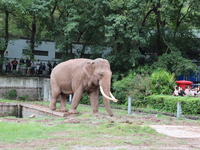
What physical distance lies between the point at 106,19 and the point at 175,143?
19.2 m

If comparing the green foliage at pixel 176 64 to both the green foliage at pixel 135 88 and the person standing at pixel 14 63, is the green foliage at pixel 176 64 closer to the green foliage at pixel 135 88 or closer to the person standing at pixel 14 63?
the green foliage at pixel 135 88

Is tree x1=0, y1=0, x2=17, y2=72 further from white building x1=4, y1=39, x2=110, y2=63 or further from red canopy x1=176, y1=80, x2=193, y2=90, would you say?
red canopy x1=176, y1=80, x2=193, y2=90

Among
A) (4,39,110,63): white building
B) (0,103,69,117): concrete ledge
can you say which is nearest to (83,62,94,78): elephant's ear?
(0,103,69,117): concrete ledge

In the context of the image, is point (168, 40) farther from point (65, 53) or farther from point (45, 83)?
point (45, 83)

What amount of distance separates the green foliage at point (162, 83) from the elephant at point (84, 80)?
813cm

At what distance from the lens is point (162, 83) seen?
2488cm

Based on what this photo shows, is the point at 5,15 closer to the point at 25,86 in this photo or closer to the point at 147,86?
the point at 25,86

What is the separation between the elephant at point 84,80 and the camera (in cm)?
1589

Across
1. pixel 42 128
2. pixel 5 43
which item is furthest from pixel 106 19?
pixel 42 128

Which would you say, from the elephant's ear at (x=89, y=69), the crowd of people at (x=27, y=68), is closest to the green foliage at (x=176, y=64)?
the crowd of people at (x=27, y=68)

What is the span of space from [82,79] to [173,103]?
653cm

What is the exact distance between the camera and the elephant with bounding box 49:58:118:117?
15891 millimetres

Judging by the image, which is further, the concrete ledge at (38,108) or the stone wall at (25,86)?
the stone wall at (25,86)

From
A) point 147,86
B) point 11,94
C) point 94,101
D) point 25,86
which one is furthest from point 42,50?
point 94,101
